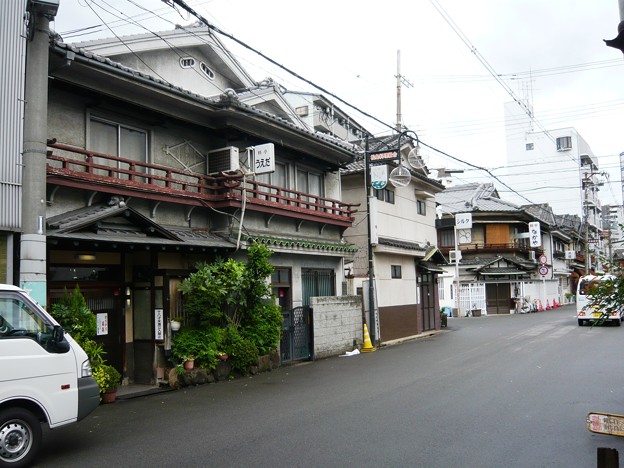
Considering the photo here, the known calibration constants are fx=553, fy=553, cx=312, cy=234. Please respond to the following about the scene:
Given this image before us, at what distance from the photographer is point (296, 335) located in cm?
1798

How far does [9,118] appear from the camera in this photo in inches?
400

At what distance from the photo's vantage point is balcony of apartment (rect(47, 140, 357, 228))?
11.7m

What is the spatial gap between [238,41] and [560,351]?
48.8ft

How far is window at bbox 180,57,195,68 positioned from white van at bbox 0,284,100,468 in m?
14.7

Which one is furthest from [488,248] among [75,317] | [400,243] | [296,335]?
[75,317]

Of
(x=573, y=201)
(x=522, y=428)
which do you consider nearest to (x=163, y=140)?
(x=522, y=428)

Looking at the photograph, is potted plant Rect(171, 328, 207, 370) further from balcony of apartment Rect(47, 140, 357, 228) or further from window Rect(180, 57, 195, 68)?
window Rect(180, 57, 195, 68)

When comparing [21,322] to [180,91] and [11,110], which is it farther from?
[180,91]

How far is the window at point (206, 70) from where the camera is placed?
20891mm

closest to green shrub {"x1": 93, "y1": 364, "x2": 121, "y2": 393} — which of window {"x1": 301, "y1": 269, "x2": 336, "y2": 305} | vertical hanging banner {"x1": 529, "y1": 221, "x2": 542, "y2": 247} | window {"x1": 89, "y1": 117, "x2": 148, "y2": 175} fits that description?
window {"x1": 89, "y1": 117, "x2": 148, "y2": 175}

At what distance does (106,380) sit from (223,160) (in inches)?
288

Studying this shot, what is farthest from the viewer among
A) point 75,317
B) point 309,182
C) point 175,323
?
point 309,182

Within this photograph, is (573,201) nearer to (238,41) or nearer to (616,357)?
(616,357)

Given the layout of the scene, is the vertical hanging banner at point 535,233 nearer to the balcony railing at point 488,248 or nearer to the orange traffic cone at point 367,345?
the balcony railing at point 488,248
